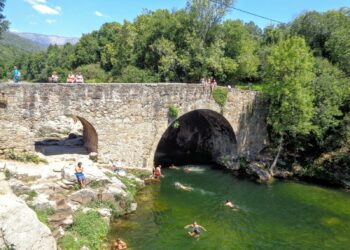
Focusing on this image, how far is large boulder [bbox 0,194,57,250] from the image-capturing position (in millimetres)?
11289

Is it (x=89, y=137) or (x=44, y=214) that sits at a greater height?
(x=89, y=137)

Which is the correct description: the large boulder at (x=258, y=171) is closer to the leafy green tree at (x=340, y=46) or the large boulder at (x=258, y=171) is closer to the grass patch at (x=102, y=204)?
the grass patch at (x=102, y=204)

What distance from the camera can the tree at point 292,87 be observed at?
26109 mm

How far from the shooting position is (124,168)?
23.1m

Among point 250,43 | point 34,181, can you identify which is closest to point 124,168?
point 34,181

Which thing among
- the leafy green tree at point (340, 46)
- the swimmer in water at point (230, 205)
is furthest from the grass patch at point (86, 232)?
the leafy green tree at point (340, 46)

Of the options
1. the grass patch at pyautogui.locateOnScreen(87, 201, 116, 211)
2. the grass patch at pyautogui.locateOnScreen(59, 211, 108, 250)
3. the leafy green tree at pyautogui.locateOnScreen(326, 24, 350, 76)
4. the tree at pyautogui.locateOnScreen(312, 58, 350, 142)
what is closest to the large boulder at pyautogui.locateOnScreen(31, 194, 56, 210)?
the grass patch at pyautogui.locateOnScreen(59, 211, 108, 250)

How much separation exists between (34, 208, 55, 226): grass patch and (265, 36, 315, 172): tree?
17469 mm

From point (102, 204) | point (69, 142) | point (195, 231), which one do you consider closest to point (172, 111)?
point (69, 142)

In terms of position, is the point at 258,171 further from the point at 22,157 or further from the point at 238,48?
the point at 238,48

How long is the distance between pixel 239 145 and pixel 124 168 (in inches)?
401

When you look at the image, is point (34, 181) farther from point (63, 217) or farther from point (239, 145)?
point (239, 145)

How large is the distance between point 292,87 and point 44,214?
60.8 feet

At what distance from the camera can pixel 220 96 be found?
2669cm
